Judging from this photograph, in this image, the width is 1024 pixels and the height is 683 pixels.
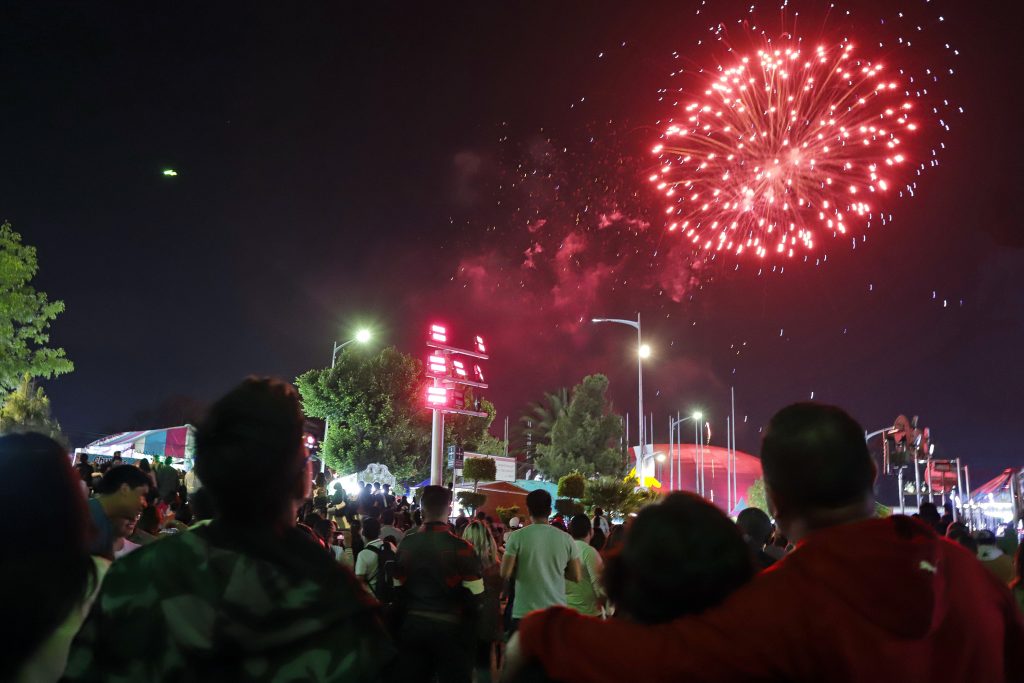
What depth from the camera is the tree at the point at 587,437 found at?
6116cm

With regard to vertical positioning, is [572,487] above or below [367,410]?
below

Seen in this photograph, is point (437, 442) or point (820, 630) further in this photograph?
point (437, 442)

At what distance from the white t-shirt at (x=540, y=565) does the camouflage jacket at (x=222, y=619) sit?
5378 millimetres

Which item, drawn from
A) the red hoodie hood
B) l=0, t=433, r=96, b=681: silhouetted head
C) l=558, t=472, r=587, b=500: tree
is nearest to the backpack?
l=0, t=433, r=96, b=681: silhouetted head

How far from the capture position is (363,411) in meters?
49.5

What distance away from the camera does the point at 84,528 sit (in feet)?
7.39

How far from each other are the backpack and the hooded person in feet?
14.0

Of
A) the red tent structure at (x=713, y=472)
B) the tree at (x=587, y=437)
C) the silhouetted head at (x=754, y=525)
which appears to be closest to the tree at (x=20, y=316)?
the silhouetted head at (x=754, y=525)

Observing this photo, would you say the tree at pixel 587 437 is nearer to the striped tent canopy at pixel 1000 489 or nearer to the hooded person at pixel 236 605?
the striped tent canopy at pixel 1000 489

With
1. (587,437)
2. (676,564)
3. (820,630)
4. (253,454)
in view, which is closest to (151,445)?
(253,454)

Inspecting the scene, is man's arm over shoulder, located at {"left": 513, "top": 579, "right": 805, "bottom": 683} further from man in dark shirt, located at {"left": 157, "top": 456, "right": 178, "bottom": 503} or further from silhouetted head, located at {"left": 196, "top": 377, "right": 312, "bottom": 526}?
man in dark shirt, located at {"left": 157, "top": 456, "right": 178, "bottom": 503}

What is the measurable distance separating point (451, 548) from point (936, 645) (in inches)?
176

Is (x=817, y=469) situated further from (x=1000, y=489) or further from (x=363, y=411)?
(x=363, y=411)

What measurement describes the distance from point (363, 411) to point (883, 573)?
4901 centimetres
